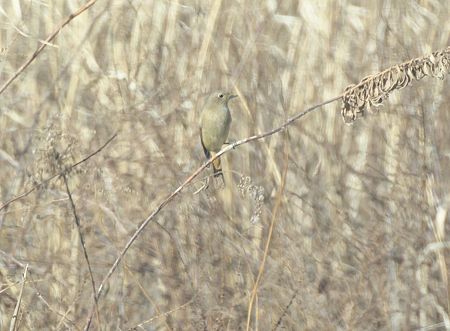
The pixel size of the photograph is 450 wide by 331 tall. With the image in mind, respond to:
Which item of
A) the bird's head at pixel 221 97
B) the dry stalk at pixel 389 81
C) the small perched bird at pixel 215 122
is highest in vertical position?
the bird's head at pixel 221 97

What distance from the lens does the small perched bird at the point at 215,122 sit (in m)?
3.17

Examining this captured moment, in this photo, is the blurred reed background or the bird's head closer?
the blurred reed background

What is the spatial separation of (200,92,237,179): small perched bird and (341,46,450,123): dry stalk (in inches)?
65.6

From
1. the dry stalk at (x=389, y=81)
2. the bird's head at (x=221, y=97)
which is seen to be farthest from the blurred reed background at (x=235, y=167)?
the dry stalk at (x=389, y=81)

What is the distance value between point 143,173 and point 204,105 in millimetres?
356

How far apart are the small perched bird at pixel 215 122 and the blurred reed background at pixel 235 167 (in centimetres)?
8

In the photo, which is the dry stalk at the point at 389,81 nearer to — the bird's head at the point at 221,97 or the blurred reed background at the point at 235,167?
the blurred reed background at the point at 235,167

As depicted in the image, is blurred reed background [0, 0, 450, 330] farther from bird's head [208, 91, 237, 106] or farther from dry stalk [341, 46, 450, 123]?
dry stalk [341, 46, 450, 123]

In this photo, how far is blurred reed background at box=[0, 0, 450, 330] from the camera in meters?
3.02

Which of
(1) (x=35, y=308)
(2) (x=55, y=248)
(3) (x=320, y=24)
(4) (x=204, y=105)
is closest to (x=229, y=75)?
(4) (x=204, y=105)

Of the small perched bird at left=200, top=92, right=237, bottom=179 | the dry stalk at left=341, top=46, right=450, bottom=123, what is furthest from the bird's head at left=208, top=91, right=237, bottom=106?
the dry stalk at left=341, top=46, right=450, bottom=123

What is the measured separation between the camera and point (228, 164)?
3.30 metres

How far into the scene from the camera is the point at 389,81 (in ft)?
4.69

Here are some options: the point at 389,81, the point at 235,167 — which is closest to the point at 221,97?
the point at 235,167
